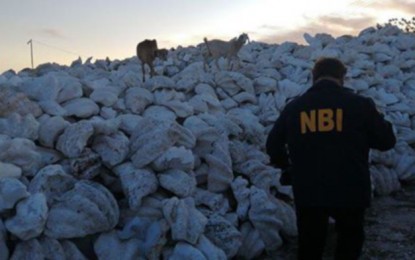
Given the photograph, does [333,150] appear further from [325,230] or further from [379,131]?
[325,230]

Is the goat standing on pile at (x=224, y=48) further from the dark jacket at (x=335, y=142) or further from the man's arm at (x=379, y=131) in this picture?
the man's arm at (x=379, y=131)

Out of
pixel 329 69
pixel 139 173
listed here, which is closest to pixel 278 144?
pixel 329 69

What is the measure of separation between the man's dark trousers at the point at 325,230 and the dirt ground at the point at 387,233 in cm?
114

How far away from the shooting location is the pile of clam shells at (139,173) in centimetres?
402

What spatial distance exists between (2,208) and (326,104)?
2.17m

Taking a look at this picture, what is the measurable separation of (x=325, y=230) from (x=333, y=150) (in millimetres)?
507

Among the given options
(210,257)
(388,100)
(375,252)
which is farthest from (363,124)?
(388,100)

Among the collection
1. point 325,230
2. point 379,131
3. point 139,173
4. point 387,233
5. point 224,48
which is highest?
point 224,48

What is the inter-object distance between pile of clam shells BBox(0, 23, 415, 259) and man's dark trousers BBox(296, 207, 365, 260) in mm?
855

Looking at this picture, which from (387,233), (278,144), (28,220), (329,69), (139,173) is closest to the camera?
(329,69)

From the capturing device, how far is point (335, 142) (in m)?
3.30

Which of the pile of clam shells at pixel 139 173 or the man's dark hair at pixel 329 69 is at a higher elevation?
the man's dark hair at pixel 329 69

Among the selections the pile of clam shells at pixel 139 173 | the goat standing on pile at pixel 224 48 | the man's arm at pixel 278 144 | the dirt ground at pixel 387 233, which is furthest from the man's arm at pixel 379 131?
the goat standing on pile at pixel 224 48

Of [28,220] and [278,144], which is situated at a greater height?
[278,144]
